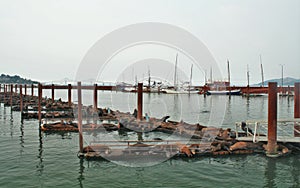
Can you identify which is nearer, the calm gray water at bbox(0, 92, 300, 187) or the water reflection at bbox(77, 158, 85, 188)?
the calm gray water at bbox(0, 92, 300, 187)

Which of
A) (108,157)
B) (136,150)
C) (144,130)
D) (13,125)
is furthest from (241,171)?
(13,125)

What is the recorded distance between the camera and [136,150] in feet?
58.3

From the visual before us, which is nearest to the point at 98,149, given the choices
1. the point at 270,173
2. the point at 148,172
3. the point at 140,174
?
the point at 140,174

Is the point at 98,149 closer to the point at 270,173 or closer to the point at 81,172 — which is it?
the point at 81,172

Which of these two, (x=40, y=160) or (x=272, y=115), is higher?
(x=272, y=115)

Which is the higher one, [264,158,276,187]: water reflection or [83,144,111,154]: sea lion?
[83,144,111,154]: sea lion

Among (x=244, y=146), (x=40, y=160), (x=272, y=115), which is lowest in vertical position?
(x=40, y=160)

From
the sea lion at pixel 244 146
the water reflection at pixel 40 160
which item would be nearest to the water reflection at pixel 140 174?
the water reflection at pixel 40 160

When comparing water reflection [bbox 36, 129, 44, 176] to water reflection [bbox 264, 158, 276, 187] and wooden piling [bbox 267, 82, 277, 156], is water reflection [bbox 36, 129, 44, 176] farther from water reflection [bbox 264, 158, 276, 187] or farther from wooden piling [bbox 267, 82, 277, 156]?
wooden piling [bbox 267, 82, 277, 156]

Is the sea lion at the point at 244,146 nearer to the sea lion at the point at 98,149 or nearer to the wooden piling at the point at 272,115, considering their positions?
the wooden piling at the point at 272,115

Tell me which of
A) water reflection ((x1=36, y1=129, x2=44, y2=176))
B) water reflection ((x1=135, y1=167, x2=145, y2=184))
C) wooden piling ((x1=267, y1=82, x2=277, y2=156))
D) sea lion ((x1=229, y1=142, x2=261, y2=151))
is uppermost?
wooden piling ((x1=267, y1=82, x2=277, y2=156))

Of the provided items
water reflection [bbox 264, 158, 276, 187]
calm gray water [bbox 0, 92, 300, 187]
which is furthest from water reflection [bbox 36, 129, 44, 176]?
water reflection [bbox 264, 158, 276, 187]

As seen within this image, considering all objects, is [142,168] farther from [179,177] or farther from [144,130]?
[144,130]

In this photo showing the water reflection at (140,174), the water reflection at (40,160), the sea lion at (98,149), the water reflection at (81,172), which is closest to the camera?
the water reflection at (81,172)
